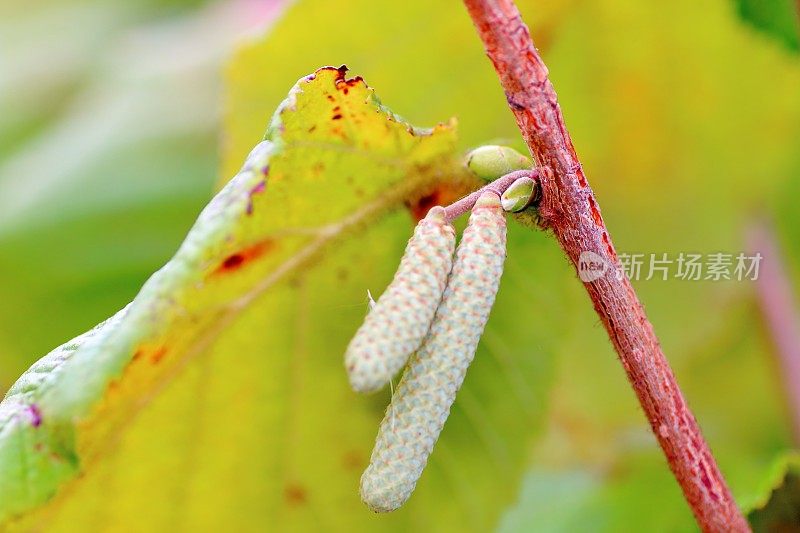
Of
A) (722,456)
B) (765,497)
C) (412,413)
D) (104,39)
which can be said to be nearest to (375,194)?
(412,413)

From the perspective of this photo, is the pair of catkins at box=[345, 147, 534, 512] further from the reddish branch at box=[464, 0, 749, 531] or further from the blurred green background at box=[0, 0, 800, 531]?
the blurred green background at box=[0, 0, 800, 531]

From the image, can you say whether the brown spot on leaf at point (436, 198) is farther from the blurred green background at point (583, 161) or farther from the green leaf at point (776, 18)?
the green leaf at point (776, 18)

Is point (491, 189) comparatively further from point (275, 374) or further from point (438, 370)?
point (275, 374)

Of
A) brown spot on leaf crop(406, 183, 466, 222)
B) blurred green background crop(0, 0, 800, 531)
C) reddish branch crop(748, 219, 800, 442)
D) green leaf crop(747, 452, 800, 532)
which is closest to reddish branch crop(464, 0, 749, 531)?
brown spot on leaf crop(406, 183, 466, 222)

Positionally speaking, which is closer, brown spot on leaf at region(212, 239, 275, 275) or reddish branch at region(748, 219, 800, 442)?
brown spot on leaf at region(212, 239, 275, 275)

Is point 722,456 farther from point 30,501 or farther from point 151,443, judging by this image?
point 30,501

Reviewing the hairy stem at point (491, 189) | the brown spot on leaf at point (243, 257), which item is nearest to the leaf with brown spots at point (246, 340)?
the brown spot on leaf at point (243, 257)

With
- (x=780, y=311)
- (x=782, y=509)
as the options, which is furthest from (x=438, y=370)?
(x=780, y=311)
